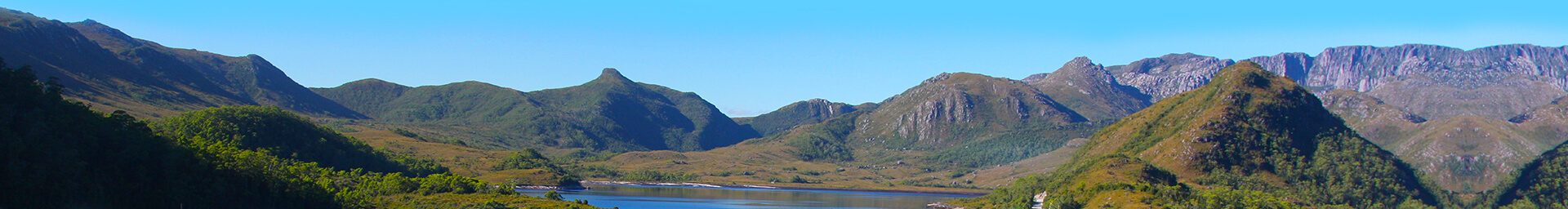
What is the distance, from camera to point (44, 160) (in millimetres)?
113750

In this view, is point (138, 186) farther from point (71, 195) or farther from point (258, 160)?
point (258, 160)

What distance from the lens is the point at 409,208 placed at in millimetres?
172000

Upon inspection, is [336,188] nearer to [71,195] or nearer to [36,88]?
[36,88]

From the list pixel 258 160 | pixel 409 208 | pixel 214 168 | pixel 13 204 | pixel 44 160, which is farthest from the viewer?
pixel 409 208

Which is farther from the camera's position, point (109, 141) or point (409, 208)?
point (409, 208)

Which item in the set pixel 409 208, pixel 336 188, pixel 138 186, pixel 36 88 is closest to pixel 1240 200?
pixel 409 208

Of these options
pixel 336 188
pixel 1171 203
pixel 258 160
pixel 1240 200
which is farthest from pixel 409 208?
pixel 1240 200

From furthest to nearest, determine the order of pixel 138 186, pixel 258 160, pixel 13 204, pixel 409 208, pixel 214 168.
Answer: pixel 409 208
pixel 258 160
pixel 214 168
pixel 138 186
pixel 13 204

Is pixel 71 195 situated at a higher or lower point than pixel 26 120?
lower

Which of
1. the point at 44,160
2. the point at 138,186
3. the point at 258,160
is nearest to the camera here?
the point at 44,160

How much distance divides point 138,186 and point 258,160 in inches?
946

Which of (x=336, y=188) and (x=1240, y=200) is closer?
(x=336, y=188)

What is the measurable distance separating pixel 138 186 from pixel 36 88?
62.3 ft

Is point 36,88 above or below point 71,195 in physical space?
above
